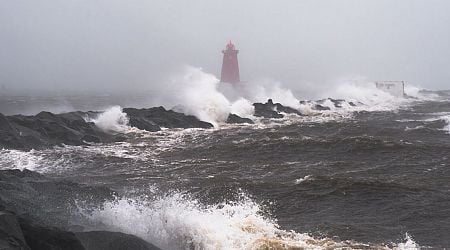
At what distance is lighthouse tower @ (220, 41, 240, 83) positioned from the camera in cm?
6191

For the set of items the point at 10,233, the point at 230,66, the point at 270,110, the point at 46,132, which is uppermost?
the point at 230,66

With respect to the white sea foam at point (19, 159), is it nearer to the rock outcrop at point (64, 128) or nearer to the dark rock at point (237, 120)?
the rock outcrop at point (64, 128)

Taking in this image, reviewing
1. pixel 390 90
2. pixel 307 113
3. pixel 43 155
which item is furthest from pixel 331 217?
pixel 390 90

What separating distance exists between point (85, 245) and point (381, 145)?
14087 millimetres

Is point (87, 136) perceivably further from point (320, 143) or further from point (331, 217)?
point (331, 217)

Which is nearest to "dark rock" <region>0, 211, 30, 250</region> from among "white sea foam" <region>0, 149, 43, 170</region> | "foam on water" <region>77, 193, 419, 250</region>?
"foam on water" <region>77, 193, 419, 250</region>

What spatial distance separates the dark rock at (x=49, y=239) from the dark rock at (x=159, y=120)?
19267 millimetres

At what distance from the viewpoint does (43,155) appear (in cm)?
1678

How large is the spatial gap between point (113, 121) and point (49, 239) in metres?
20.9

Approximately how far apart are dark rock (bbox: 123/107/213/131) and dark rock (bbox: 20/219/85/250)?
19267 millimetres

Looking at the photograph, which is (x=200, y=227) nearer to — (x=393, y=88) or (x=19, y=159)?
(x=19, y=159)

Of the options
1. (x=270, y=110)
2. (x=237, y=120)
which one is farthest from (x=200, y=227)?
(x=270, y=110)

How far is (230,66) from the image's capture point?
2436 inches

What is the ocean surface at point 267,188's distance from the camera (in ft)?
25.6
